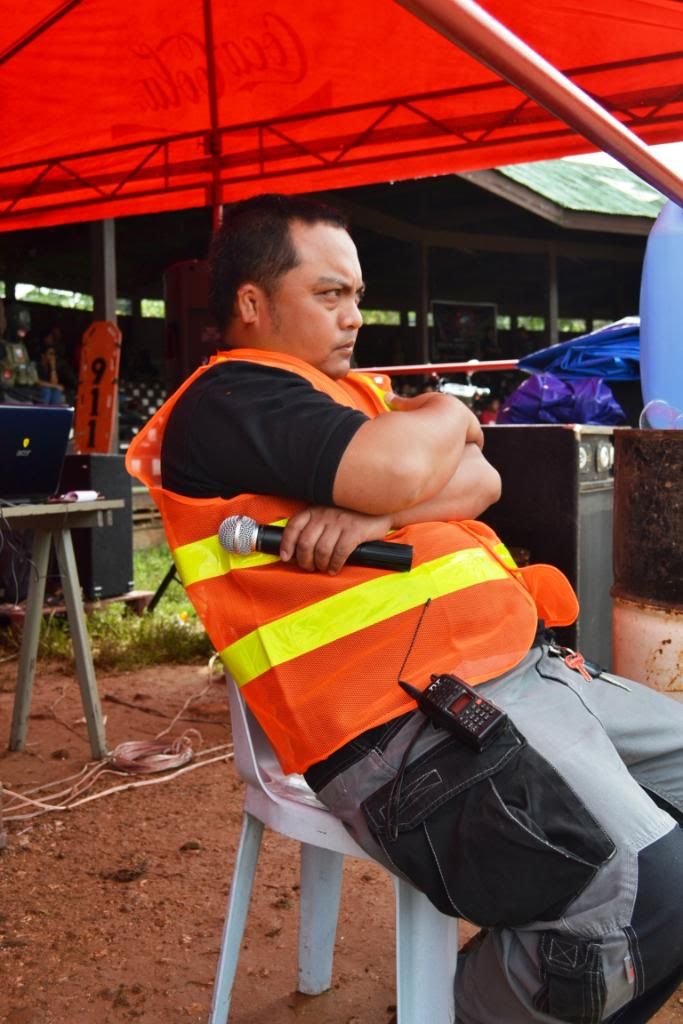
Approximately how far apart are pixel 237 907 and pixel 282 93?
488 centimetres

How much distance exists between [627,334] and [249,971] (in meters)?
2.41

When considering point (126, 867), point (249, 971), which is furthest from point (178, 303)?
point (249, 971)

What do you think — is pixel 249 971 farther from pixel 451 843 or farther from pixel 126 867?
pixel 451 843

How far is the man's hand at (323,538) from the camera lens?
4.67 ft

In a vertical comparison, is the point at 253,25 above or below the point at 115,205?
above

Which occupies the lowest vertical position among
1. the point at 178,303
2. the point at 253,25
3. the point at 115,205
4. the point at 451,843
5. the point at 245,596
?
the point at 451,843

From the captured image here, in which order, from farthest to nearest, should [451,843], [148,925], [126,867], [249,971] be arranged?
[126,867] < [148,925] < [249,971] < [451,843]

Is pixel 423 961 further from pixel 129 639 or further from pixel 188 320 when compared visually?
pixel 188 320

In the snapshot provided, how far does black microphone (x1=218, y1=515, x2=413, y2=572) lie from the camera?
4.69ft

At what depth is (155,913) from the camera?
7.93 feet

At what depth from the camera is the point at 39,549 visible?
140 inches

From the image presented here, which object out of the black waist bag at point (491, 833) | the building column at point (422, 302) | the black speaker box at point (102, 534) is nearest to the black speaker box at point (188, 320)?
the black speaker box at point (102, 534)

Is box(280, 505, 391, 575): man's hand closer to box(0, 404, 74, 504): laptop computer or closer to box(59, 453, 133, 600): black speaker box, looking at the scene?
box(0, 404, 74, 504): laptop computer

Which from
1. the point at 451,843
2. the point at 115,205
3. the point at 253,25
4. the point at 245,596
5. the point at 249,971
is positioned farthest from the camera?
the point at 115,205
